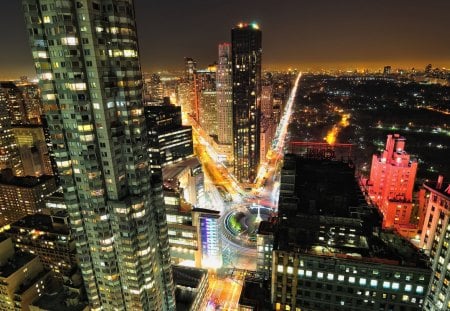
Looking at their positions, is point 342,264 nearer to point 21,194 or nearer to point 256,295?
point 256,295

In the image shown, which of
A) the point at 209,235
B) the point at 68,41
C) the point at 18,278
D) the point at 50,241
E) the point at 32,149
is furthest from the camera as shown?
the point at 32,149

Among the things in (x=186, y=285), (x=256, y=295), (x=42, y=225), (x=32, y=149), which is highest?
(x=32, y=149)

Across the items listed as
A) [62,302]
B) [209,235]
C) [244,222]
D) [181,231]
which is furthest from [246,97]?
[62,302]

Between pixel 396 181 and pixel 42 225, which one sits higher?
pixel 396 181

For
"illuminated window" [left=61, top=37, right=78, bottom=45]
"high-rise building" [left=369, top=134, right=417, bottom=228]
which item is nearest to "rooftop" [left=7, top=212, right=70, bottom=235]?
"illuminated window" [left=61, top=37, right=78, bottom=45]

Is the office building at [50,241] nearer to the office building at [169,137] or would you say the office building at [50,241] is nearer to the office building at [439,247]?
the office building at [169,137]

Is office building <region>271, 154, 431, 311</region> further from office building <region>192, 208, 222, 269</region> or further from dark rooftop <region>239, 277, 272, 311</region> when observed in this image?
office building <region>192, 208, 222, 269</region>

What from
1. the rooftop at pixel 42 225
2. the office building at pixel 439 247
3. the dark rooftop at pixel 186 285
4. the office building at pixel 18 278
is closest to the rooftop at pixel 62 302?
the office building at pixel 18 278

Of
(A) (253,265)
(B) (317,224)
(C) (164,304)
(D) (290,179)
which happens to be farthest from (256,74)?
(C) (164,304)
